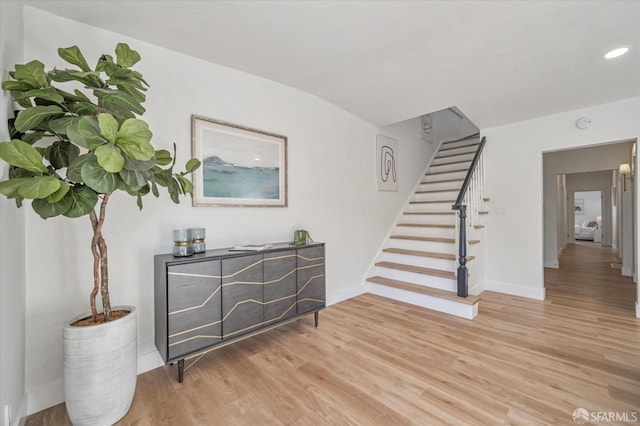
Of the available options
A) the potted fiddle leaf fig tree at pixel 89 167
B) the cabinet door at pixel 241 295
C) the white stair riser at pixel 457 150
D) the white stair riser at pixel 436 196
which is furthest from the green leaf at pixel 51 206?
the white stair riser at pixel 457 150

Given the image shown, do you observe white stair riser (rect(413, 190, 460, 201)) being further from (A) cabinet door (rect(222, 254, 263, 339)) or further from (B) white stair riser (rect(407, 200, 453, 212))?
(A) cabinet door (rect(222, 254, 263, 339))

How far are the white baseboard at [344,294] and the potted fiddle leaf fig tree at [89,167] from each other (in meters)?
2.15

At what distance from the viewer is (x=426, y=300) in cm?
316

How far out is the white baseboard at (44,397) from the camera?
1.54 m

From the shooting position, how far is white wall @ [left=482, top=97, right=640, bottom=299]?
3.20 m

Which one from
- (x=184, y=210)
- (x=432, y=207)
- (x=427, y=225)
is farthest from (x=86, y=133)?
(x=432, y=207)

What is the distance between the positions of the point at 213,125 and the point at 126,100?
0.95m

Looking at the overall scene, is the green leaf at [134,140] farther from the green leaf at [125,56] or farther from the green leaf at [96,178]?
the green leaf at [125,56]

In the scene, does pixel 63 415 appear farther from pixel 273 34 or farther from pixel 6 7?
pixel 273 34

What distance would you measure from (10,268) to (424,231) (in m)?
4.14

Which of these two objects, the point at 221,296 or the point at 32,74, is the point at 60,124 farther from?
the point at 221,296

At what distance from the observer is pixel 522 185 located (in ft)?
11.9

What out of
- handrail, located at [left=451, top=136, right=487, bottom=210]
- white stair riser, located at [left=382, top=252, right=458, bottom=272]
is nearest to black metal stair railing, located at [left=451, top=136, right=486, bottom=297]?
handrail, located at [left=451, top=136, right=487, bottom=210]

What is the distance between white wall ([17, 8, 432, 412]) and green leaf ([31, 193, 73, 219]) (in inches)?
24.2
